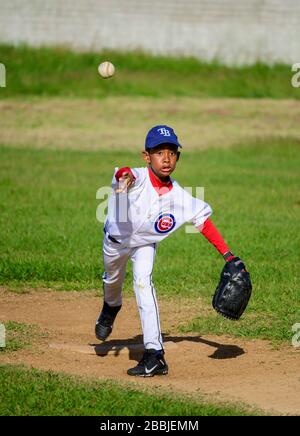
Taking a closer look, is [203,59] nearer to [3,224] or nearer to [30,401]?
[3,224]

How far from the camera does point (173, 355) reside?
7.85 metres

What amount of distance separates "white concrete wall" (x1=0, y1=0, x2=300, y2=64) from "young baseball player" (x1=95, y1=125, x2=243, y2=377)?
20.4 m

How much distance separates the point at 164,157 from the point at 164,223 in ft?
1.64

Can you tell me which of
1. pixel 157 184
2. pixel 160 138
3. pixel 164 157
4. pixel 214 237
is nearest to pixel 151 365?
pixel 214 237

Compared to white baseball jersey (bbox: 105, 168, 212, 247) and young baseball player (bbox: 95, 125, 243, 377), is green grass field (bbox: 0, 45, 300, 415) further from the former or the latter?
white baseball jersey (bbox: 105, 168, 212, 247)

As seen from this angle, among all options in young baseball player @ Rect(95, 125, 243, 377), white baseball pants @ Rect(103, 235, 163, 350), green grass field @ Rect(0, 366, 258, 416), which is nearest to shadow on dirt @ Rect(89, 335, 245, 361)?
white baseball pants @ Rect(103, 235, 163, 350)

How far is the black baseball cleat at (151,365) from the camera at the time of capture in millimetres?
7141

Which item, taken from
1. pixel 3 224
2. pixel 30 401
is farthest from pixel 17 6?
pixel 30 401

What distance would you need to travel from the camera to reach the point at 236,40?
2730cm

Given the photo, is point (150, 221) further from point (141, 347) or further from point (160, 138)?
point (141, 347)

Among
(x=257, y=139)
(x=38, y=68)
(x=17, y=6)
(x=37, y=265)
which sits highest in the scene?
(x=17, y=6)

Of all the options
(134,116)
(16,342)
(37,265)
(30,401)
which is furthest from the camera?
(134,116)
